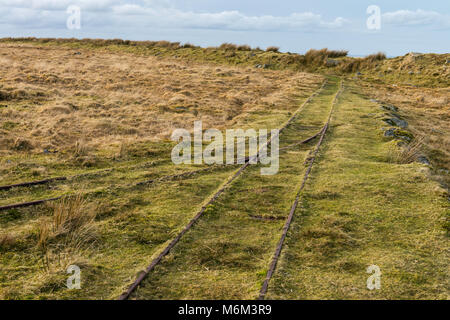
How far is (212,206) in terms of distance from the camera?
839cm

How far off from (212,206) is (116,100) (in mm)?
14813

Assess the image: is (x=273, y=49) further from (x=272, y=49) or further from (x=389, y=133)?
(x=389, y=133)

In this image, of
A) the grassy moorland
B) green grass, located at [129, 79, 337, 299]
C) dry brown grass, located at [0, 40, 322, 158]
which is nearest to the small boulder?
dry brown grass, located at [0, 40, 322, 158]

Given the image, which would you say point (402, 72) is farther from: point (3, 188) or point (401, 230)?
point (3, 188)

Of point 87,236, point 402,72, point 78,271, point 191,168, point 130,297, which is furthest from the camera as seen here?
point 402,72

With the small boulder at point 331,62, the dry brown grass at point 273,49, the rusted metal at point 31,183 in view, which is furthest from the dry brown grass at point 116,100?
the dry brown grass at point 273,49

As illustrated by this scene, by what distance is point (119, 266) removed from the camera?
6.12 meters

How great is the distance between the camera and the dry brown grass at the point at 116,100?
582 inches

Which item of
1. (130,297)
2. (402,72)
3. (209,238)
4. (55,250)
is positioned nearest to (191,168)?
(209,238)

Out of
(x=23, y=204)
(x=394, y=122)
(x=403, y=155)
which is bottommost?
(x=23, y=204)

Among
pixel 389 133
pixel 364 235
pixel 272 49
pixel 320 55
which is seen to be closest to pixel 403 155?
pixel 389 133

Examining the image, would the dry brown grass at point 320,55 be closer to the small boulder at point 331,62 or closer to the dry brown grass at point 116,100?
the small boulder at point 331,62

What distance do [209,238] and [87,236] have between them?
2.10 m
